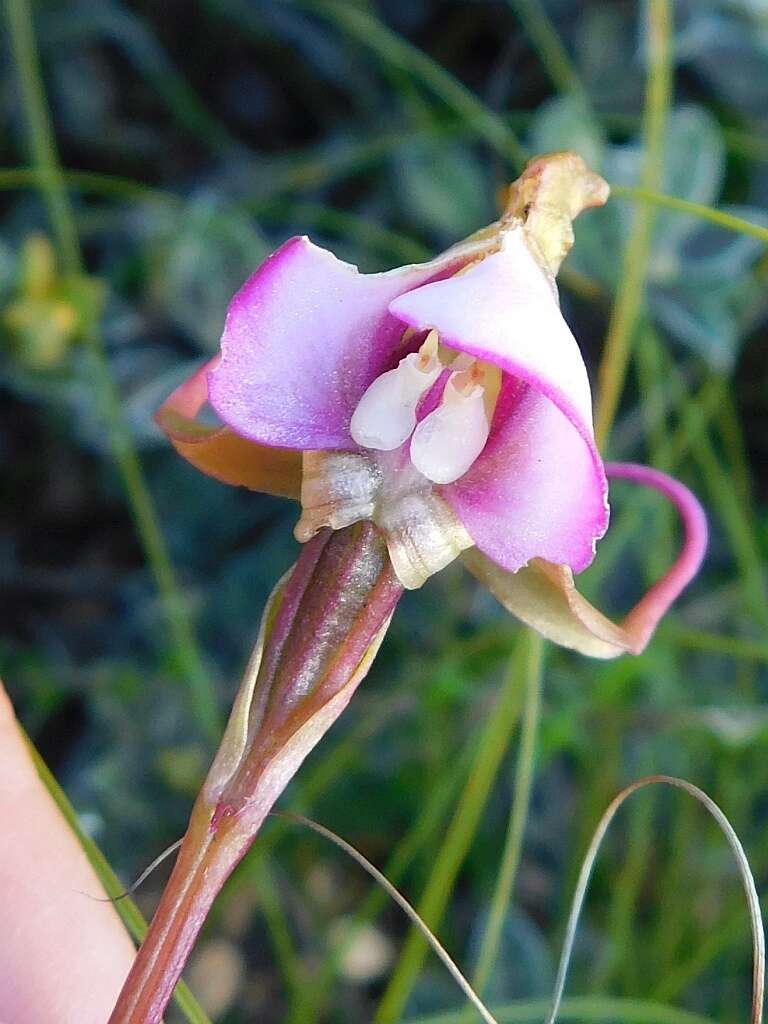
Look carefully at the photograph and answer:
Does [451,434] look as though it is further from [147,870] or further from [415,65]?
[415,65]

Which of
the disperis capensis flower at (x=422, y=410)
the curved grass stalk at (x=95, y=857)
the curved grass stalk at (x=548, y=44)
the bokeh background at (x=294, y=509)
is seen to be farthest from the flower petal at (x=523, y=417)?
the curved grass stalk at (x=548, y=44)

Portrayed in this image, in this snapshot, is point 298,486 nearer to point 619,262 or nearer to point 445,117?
point 619,262

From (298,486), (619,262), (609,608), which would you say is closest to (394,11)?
(619,262)

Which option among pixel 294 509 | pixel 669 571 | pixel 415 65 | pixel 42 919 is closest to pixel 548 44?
pixel 415 65

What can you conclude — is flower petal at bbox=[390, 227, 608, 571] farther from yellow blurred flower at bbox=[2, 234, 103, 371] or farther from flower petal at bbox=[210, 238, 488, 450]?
yellow blurred flower at bbox=[2, 234, 103, 371]

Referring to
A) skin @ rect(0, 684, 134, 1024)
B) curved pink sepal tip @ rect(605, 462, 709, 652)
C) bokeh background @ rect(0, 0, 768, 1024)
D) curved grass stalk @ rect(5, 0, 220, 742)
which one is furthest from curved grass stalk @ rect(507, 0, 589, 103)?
skin @ rect(0, 684, 134, 1024)

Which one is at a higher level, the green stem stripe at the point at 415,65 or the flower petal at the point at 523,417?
the green stem stripe at the point at 415,65

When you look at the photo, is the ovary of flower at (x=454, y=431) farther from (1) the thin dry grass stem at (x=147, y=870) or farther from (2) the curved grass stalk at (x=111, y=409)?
(2) the curved grass stalk at (x=111, y=409)
